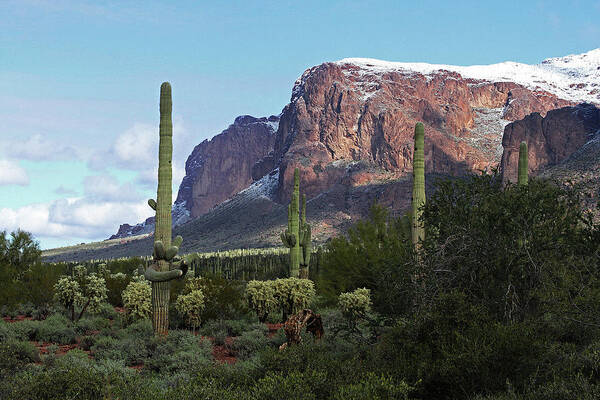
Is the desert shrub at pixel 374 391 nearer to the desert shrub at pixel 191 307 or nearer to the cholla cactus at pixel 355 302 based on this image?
the desert shrub at pixel 191 307

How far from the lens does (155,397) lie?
20.3ft

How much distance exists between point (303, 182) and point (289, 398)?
154m

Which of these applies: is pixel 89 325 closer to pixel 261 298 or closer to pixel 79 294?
pixel 79 294

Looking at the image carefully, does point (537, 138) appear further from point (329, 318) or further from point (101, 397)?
point (101, 397)

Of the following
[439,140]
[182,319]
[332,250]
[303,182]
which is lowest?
[182,319]

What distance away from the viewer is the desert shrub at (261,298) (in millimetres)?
17614

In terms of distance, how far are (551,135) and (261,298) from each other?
13867 cm

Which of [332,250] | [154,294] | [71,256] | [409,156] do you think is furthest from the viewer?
[409,156]

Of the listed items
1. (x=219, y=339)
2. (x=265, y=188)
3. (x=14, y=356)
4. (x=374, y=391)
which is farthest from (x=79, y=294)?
(x=265, y=188)

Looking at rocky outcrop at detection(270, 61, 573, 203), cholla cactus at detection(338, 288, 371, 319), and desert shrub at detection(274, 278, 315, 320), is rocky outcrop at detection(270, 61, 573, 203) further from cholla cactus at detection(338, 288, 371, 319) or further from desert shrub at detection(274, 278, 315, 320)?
desert shrub at detection(274, 278, 315, 320)

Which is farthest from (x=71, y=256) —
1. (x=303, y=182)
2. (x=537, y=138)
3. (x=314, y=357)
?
(x=314, y=357)

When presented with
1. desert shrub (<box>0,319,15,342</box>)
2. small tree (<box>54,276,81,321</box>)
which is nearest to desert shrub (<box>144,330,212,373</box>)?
desert shrub (<box>0,319,15,342</box>)

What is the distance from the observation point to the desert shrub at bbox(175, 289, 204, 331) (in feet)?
52.6

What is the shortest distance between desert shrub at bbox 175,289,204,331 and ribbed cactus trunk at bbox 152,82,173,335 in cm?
235
